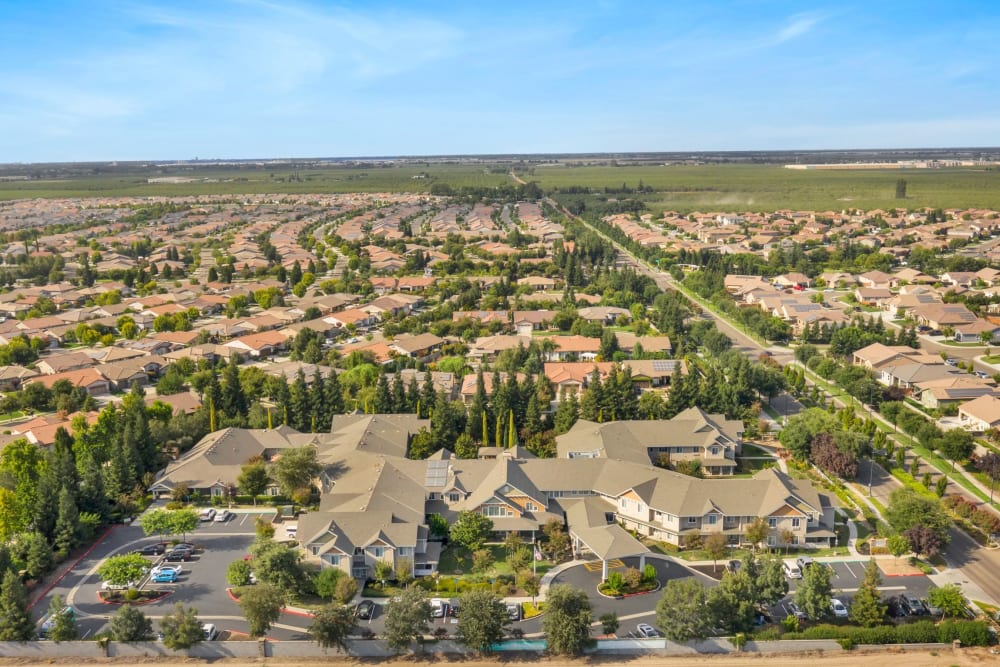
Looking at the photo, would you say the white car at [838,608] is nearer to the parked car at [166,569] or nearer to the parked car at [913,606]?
the parked car at [913,606]

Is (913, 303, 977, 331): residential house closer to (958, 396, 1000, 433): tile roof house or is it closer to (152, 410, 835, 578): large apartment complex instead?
(958, 396, 1000, 433): tile roof house

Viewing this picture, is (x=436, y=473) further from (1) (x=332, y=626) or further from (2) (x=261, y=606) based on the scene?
(2) (x=261, y=606)

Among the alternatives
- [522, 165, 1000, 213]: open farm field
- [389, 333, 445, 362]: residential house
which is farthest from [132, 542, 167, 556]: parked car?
[522, 165, 1000, 213]: open farm field

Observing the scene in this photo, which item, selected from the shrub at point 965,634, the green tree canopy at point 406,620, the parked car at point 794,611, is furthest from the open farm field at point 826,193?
the green tree canopy at point 406,620

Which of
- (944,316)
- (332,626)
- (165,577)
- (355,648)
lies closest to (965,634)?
(355,648)

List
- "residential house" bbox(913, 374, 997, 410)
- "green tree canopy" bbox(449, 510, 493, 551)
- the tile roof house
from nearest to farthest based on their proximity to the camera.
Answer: "green tree canopy" bbox(449, 510, 493, 551), the tile roof house, "residential house" bbox(913, 374, 997, 410)

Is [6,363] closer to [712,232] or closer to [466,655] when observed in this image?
[466,655]

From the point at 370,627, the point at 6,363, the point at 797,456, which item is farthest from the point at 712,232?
the point at 370,627
